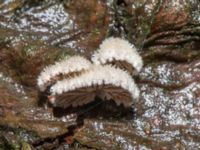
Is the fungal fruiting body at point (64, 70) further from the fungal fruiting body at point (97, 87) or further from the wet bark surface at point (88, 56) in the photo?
the wet bark surface at point (88, 56)

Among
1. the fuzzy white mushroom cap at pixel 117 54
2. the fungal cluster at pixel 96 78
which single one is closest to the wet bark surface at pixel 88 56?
the fungal cluster at pixel 96 78

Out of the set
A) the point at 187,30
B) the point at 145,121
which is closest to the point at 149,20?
the point at 187,30

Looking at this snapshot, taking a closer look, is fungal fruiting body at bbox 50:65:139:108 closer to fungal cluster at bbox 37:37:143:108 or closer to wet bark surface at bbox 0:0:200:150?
fungal cluster at bbox 37:37:143:108

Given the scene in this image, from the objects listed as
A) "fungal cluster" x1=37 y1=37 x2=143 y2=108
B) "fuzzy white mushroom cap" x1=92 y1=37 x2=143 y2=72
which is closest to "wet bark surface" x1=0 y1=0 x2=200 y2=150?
"fungal cluster" x1=37 y1=37 x2=143 y2=108

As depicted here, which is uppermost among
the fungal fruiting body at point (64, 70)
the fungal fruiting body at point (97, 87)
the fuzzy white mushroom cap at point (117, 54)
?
the fuzzy white mushroom cap at point (117, 54)

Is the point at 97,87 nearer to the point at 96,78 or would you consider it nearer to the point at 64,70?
the point at 96,78
